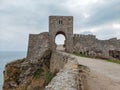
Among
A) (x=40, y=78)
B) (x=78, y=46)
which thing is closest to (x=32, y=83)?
(x=40, y=78)

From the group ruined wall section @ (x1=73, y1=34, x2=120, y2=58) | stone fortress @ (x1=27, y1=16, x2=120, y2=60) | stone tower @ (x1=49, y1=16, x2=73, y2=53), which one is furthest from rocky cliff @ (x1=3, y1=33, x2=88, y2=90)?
ruined wall section @ (x1=73, y1=34, x2=120, y2=58)

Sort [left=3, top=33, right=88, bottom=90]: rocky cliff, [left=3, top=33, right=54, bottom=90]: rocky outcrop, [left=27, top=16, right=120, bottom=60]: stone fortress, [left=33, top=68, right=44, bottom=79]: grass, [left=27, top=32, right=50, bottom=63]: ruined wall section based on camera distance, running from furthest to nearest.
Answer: [left=27, top=16, right=120, bottom=60]: stone fortress
[left=27, top=32, right=50, bottom=63]: ruined wall section
[left=3, top=33, right=54, bottom=90]: rocky outcrop
[left=3, top=33, right=88, bottom=90]: rocky cliff
[left=33, top=68, right=44, bottom=79]: grass

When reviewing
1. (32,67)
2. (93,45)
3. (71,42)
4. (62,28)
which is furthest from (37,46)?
(93,45)

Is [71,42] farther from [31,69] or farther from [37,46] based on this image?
[31,69]

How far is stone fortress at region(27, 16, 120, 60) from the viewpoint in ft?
116

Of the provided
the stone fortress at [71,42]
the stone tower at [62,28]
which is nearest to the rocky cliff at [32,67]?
the stone fortress at [71,42]

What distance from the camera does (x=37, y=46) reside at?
35.8 meters

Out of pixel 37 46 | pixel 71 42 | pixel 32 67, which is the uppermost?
pixel 71 42

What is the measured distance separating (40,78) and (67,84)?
2280 cm

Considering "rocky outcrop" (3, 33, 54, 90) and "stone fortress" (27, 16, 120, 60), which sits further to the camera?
"stone fortress" (27, 16, 120, 60)

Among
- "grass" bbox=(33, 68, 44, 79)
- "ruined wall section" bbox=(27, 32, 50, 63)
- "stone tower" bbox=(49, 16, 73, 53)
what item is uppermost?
"stone tower" bbox=(49, 16, 73, 53)

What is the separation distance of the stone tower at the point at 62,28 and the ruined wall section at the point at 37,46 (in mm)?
824

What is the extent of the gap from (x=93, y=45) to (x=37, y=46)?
7472mm

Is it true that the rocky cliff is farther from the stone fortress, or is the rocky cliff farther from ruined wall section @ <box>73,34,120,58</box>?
ruined wall section @ <box>73,34,120,58</box>
